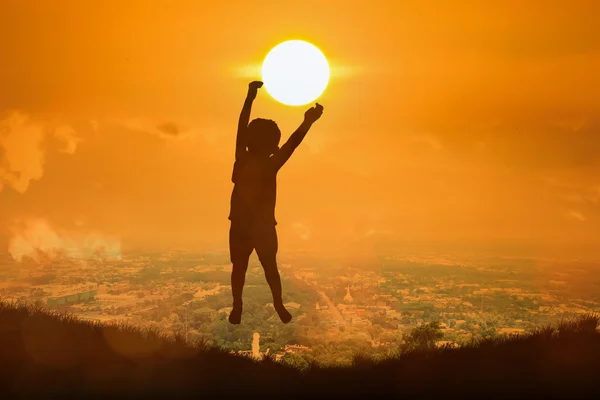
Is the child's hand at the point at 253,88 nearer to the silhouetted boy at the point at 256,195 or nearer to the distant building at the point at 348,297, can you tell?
the silhouetted boy at the point at 256,195

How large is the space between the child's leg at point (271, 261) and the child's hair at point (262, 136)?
1677 millimetres

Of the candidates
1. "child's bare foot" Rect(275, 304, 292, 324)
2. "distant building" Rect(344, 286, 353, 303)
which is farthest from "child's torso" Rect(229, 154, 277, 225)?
"distant building" Rect(344, 286, 353, 303)

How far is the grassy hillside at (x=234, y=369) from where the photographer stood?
6.85 meters

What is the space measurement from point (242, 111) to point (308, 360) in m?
5.14

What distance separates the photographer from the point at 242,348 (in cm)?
935

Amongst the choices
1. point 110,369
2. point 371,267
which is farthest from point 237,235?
point 371,267

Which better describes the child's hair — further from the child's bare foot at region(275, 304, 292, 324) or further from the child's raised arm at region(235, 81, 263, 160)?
the child's bare foot at region(275, 304, 292, 324)

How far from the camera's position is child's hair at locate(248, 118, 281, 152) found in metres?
9.98

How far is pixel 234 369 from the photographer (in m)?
7.79

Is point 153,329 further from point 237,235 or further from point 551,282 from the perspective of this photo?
point 551,282

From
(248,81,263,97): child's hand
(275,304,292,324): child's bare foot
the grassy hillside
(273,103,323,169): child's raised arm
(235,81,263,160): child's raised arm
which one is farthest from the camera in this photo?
(248,81,263,97): child's hand

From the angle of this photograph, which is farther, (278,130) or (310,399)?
(278,130)

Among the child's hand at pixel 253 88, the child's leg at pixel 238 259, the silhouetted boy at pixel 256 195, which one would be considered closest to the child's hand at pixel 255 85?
the child's hand at pixel 253 88

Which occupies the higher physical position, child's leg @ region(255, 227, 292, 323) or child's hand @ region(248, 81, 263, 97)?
child's hand @ region(248, 81, 263, 97)
